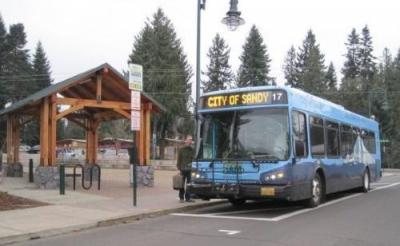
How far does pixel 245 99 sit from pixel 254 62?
215 feet

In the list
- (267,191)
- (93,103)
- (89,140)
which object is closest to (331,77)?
(89,140)

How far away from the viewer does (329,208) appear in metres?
16.3

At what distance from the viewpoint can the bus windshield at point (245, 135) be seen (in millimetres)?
14430

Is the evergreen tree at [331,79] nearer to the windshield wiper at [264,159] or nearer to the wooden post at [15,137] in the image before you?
the wooden post at [15,137]

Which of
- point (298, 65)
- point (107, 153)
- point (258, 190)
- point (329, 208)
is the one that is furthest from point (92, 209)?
point (298, 65)

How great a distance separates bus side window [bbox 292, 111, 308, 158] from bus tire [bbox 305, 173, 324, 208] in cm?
120

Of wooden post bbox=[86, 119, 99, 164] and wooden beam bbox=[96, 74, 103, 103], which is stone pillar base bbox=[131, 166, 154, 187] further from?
wooden post bbox=[86, 119, 99, 164]

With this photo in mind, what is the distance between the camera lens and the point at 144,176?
2273 centimetres

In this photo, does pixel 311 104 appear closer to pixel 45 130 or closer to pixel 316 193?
pixel 316 193

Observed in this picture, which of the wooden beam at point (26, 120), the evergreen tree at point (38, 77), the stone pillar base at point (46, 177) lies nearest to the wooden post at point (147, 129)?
the stone pillar base at point (46, 177)

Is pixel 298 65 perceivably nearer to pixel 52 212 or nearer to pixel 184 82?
pixel 184 82

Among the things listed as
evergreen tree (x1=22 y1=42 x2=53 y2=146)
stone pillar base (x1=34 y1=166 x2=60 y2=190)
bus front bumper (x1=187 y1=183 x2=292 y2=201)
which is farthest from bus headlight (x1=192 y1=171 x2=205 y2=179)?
evergreen tree (x1=22 y1=42 x2=53 y2=146)

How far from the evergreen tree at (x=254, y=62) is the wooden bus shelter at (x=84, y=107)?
5364 cm

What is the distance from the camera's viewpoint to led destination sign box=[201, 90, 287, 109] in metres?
14.8
